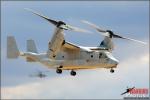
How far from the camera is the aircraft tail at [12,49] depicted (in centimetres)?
15093

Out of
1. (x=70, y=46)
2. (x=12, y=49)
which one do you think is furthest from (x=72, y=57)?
(x=12, y=49)

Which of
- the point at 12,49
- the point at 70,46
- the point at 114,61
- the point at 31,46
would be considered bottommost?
the point at 114,61

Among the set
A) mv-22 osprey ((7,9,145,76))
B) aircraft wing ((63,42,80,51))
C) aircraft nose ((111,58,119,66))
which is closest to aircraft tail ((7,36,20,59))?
mv-22 osprey ((7,9,145,76))

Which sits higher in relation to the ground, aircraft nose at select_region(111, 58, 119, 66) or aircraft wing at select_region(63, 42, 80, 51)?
aircraft wing at select_region(63, 42, 80, 51)

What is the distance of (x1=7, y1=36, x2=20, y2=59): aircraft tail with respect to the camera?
151m

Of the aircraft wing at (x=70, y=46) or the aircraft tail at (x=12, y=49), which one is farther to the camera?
the aircraft tail at (x=12, y=49)

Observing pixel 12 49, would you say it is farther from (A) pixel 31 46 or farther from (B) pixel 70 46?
(B) pixel 70 46

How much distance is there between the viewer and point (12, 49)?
152 meters

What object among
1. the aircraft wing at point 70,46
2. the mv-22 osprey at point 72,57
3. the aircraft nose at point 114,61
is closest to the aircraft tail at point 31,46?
the mv-22 osprey at point 72,57

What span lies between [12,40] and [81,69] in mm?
14501

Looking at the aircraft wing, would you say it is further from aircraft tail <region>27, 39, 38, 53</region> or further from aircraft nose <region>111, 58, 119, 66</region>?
aircraft tail <region>27, 39, 38, 53</region>

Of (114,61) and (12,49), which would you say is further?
(12,49)

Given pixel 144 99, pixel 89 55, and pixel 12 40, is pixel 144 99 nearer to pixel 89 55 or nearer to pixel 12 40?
pixel 89 55

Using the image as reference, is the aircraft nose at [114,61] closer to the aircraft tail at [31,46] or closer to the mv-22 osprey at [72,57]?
the mv-22 osprey at [72,57]
